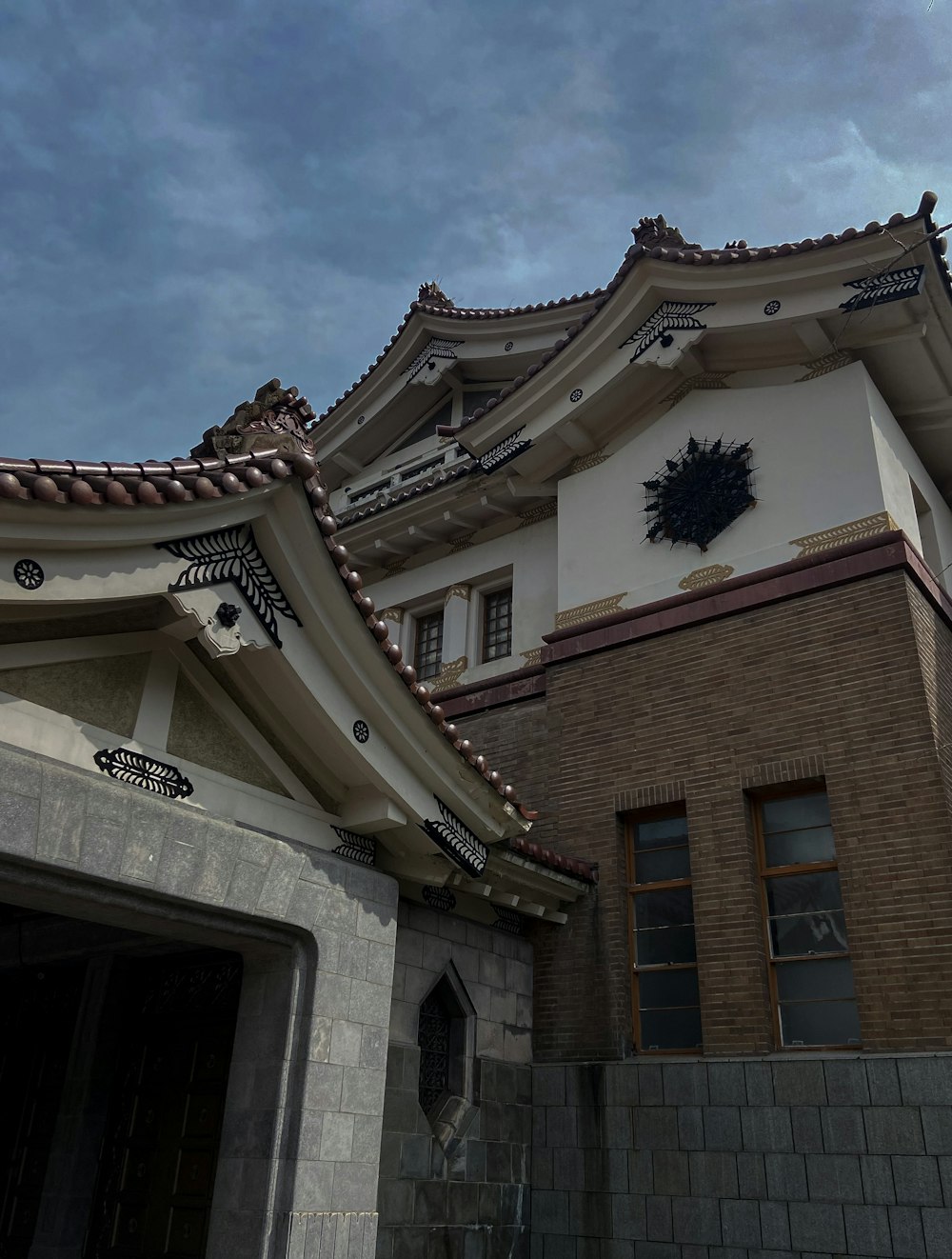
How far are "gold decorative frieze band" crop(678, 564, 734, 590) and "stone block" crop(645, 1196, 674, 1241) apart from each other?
568 centimetres

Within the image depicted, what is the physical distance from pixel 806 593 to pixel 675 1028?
424 cm

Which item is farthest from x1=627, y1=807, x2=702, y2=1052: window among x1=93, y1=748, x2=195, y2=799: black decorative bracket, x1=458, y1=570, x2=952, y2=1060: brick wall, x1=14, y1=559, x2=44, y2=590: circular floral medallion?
x1=14, y1=559, x2=44, y2=590: circular floral medallion

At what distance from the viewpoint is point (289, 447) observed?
21.9 ft

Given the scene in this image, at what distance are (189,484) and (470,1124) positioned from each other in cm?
580

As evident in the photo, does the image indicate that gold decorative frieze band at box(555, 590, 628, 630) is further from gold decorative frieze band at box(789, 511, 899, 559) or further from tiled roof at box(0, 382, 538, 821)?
tiled roof at box(0, 382, 538, 821)

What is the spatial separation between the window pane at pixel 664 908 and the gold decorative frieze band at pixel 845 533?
353 centimetres

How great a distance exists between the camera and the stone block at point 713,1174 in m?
8.07

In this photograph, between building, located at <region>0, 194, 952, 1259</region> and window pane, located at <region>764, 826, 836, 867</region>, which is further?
window pane, located at <region>764, 826, 836, 867</region>

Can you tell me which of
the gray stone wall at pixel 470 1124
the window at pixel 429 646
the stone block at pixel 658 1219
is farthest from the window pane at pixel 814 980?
the window at pixel 429 646

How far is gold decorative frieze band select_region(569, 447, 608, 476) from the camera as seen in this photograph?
12.6m

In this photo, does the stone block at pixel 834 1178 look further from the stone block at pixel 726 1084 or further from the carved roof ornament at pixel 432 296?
the carved roof ornament at pixel 432 296

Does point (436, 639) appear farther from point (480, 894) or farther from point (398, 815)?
point (398, 815)

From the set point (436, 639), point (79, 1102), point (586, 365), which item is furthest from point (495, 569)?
point (79, 1102)

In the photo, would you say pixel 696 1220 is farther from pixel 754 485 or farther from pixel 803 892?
pixel 754 485
